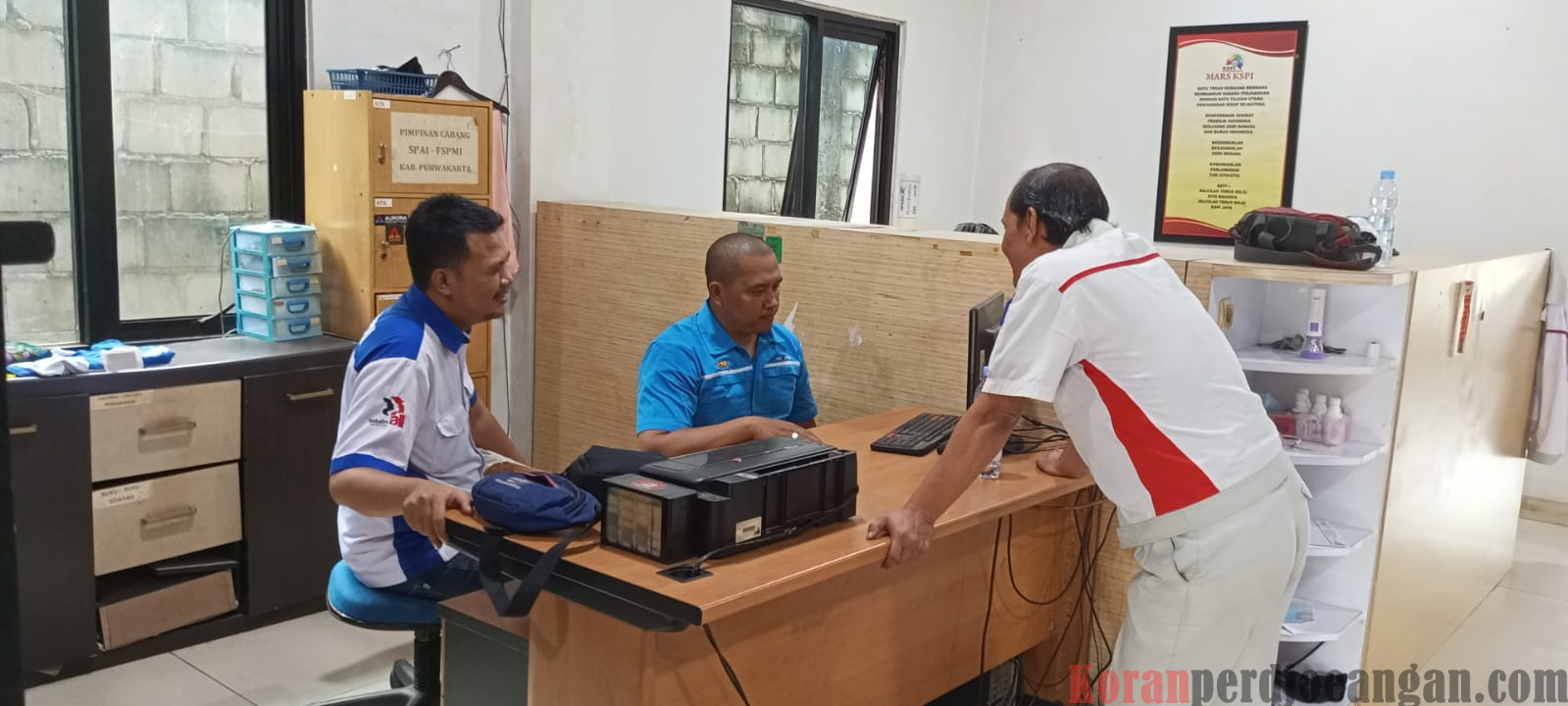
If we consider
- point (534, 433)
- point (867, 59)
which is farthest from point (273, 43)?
point (867, 59)

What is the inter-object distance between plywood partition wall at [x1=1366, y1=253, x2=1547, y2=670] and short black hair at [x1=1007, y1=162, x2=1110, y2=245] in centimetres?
124

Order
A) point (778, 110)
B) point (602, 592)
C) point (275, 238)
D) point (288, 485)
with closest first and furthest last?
point (602, 592) < point (288, 485) < point (275, 238) < point (778, 110)

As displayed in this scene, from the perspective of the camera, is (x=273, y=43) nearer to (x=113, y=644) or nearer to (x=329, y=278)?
(x=329, y=278)

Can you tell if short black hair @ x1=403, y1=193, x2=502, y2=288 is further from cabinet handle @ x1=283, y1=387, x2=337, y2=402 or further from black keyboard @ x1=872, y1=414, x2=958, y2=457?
cabinet handle @ x1=283, y1=387, x2=337, y2=402

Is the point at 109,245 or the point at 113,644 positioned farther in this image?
the point at 109,245

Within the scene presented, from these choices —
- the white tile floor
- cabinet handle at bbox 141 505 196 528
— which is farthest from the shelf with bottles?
cabinet handle at bbox 141 505 196 528

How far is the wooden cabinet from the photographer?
12.8 ft

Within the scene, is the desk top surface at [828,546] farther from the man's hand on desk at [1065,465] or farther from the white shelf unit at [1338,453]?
the white shelf unit at [1338,453]

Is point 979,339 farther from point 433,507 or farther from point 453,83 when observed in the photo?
point 453,83

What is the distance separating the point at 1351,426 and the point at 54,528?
A: 11.5ft

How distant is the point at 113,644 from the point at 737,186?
3525 millimetres

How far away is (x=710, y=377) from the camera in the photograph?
2961 millimetres

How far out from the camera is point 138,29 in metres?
3.80

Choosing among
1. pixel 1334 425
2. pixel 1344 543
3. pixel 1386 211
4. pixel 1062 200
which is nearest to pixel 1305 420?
pixel 1334 425
